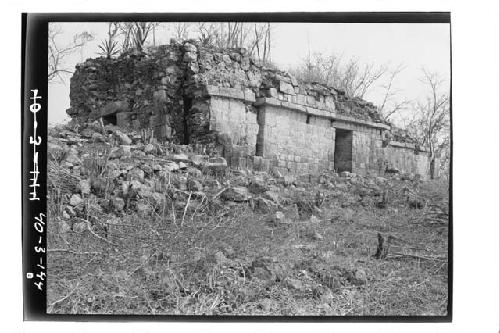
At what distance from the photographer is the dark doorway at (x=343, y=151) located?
741 cm

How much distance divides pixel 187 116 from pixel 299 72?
1460mm

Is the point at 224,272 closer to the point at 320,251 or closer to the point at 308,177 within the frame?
the point at 320,251

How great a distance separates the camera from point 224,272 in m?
5.88

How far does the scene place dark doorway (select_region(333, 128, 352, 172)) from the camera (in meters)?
7.41

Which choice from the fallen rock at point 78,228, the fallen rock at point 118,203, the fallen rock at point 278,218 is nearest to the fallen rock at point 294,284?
the fallen rock at point 278,218

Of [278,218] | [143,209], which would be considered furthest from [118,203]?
[278,218]

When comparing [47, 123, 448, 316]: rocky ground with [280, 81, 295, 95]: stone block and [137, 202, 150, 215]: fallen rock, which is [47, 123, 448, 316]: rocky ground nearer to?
[137, 202, 150, 215]: fallen rock

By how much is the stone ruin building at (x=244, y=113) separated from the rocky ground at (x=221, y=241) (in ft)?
1.36

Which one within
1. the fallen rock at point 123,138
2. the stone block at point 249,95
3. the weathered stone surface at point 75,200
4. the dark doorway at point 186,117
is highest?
the stone block at point 249,95

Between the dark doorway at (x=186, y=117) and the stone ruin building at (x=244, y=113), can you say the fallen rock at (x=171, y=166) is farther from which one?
the dark doorway at (x=186, y=117)

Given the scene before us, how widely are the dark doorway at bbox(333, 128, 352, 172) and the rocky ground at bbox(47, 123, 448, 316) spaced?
817 millimetres

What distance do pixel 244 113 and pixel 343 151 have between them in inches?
58.7

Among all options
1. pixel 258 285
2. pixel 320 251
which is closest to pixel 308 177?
pixel 320 251

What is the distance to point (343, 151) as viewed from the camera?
770 cm
